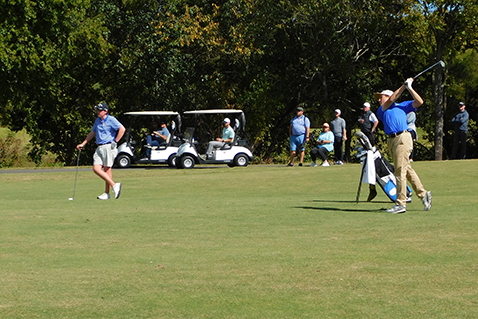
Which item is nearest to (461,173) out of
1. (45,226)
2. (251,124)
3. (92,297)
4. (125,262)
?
(45,226)

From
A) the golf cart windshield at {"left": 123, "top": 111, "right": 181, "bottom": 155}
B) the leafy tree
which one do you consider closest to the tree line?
the leafy tree

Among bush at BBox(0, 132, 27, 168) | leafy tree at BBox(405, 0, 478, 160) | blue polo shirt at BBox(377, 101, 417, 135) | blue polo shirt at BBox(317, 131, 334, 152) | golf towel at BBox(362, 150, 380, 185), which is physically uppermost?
leafy tree at BBox(405, 0, 478, 160)

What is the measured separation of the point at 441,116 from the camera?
35.5 meters

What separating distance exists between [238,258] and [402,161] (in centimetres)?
465

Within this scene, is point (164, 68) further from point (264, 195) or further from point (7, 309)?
point (7, 309)

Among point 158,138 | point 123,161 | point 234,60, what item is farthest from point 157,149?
point 234,60

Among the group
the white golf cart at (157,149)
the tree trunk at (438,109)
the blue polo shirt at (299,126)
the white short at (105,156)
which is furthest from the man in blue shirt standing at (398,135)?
the tree trunk at (438,109)

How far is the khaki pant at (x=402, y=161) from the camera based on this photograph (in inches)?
449

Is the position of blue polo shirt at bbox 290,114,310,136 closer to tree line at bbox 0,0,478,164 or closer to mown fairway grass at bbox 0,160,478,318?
mown fairway grass at bbox 0,160,478,318

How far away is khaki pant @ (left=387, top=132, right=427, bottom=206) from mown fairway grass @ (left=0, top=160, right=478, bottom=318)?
1.15 ft

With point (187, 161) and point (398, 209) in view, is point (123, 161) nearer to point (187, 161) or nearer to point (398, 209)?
point (187, 161)

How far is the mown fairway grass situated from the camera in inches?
220

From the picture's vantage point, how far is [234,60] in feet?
120

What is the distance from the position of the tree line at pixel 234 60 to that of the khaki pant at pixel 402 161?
2242 cm
